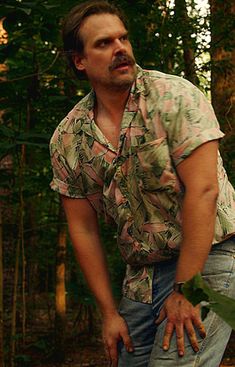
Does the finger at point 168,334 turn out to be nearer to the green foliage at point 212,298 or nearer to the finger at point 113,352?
the finger at point 113,352

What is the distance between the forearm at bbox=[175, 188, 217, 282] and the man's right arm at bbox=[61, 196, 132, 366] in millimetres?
509

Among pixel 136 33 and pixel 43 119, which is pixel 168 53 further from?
pixel 43 119

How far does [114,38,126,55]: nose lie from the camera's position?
8.73ft

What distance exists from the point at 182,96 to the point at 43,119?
364cm

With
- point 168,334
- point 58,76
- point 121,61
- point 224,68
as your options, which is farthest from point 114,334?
point 58,76

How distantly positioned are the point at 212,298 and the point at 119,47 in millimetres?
1678

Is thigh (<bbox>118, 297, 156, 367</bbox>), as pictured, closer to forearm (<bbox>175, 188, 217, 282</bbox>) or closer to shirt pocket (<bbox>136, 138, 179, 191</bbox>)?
forearm (<bbox>175, 188, 217, 282</bbox>)

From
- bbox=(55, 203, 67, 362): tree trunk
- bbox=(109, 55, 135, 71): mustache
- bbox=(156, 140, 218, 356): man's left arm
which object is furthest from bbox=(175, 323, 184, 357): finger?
bbox=(55, 203, 67, 362): tree trunk

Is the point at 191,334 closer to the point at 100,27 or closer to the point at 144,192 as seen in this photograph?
the point at 144,192

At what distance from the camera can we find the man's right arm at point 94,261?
2922 mm

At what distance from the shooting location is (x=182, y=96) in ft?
8.36

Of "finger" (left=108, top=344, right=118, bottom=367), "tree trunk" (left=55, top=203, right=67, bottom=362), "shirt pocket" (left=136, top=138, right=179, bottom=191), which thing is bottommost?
"tree trunk" (left=55, top=203, right=67, bottom=362)

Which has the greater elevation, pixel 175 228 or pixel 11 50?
pixel 11 50

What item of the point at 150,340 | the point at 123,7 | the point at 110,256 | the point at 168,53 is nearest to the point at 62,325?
the point at 110,256
